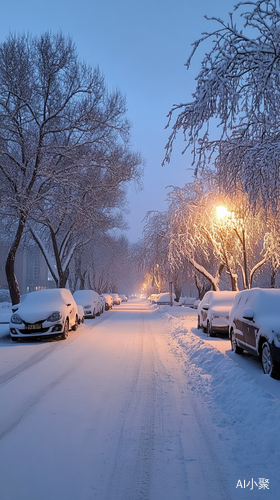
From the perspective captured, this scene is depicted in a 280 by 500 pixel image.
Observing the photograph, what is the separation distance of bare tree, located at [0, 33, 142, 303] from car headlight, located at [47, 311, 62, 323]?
4876mm

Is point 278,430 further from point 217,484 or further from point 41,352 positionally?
point 41,352

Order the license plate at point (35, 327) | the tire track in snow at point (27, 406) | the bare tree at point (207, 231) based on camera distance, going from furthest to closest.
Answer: the bare tree at point (207, 231) → the license plate at point (35, 327) → the tire track in snow at point (27, 406)

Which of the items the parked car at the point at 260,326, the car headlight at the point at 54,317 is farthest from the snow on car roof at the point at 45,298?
the parked car at the point at 260,326

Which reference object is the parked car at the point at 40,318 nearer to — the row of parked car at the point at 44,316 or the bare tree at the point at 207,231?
the row of parked car at the point at 44,316

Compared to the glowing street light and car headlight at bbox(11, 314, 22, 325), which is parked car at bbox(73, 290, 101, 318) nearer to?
the glowing street light

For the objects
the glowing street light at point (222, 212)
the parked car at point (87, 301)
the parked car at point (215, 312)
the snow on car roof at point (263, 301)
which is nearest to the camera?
the snow on car roof at point (263, 301)

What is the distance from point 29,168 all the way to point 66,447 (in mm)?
14888

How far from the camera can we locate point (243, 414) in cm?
493

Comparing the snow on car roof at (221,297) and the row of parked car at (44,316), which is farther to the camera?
the snow on car roof at (221,297)

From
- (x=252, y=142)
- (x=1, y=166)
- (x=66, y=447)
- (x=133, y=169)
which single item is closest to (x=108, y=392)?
(x=66, y=447)

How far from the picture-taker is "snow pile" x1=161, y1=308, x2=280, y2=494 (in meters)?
3.66

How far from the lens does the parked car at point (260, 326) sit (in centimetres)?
699

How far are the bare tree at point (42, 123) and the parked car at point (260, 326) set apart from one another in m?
9.54

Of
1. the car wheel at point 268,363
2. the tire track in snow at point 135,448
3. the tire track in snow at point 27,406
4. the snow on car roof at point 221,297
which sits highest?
the snow on car roof at point 221,297
